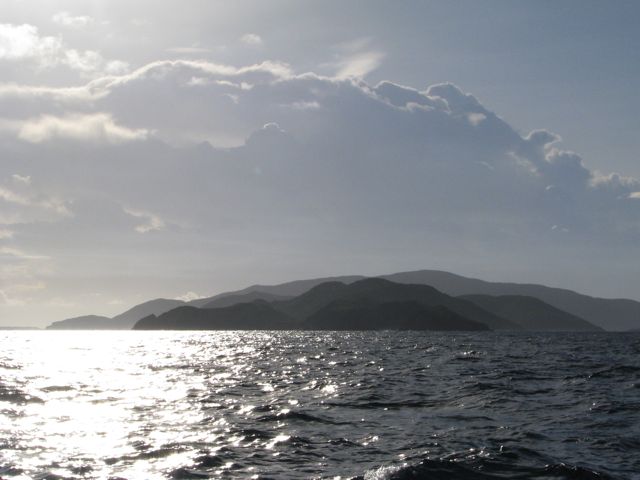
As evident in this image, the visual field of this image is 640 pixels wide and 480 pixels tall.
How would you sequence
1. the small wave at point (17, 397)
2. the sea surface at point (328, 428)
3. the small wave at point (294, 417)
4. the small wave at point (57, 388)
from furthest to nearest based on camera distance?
1. the small wave at point (57, 388)
2. the small wave at point (17, 397)
3. the small wave at point (294, 417)
4. the sea surface at point (328, 428)

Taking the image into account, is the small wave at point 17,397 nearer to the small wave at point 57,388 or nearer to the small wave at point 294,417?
the small wave at point 57,388

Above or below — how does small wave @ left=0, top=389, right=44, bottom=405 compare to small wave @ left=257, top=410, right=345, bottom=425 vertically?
below

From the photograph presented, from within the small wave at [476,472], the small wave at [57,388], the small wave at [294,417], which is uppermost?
the small wave at [476,472]

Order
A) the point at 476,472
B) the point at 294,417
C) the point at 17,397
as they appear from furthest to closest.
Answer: the point at 17,397
the point at 294,417
the point at 476,472

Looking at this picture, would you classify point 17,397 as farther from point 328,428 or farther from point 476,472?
point 476,472

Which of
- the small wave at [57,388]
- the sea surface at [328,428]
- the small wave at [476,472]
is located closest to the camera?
the small wave at [476,472]

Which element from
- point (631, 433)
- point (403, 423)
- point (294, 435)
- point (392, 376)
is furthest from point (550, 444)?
point (392, 376)

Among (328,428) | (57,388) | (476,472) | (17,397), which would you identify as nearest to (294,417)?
(328,428)

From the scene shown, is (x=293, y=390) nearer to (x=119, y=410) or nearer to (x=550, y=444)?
(x=119, y=410)

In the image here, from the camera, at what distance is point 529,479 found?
1825cm

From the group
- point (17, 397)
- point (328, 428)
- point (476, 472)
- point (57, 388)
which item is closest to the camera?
point (476, 472)

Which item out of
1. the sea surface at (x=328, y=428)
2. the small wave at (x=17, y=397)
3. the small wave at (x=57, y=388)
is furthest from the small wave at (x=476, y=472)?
the small wave at (x=57, y=388)

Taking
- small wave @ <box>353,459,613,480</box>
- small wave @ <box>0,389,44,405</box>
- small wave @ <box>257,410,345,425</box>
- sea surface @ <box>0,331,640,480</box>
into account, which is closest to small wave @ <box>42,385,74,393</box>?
sea surface @ <box>0,331,640,480</box>

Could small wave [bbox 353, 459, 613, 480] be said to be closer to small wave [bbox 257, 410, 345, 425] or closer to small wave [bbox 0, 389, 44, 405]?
small wave [bbox 257, 410, 345, 425]
